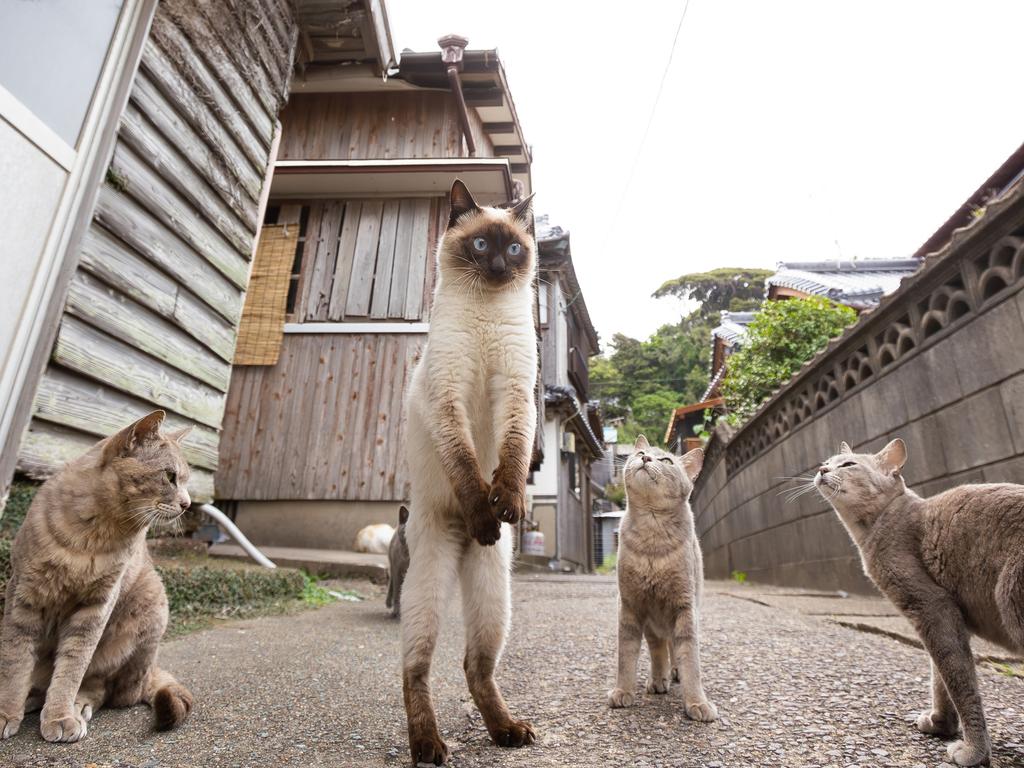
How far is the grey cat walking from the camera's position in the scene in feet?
7.16

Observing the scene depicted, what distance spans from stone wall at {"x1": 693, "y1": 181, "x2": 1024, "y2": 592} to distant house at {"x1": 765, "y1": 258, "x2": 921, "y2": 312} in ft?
29.9

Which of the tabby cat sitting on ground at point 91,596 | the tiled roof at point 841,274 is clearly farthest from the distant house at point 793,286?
the tabby cat sitting on ground at point 91,596

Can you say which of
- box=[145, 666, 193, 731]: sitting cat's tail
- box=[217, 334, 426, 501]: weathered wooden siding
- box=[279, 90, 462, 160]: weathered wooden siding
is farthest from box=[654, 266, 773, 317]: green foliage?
box=[145, 666, 193, 731]: sitting cat's tail

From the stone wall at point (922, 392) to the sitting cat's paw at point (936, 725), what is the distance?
95.1 inches

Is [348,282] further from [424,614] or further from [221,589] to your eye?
[424,614]

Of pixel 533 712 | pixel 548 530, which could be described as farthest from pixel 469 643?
pixel 548 530

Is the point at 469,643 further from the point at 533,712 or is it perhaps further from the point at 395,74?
the point at 395,74

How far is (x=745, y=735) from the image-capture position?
1.84 metres

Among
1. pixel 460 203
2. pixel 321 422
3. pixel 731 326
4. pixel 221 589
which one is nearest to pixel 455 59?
pixel 321 422

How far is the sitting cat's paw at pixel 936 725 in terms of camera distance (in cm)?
179

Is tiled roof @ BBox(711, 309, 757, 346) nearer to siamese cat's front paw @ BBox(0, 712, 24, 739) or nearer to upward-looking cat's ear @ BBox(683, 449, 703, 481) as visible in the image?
upward-looking cat's ear @ BBox(683, 449, 703, 481)

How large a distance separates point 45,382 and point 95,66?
1814 millimetres

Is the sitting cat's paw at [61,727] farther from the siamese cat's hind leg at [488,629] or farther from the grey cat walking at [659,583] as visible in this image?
the grey cat walking at [659,583]

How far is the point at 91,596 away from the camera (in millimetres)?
2068
